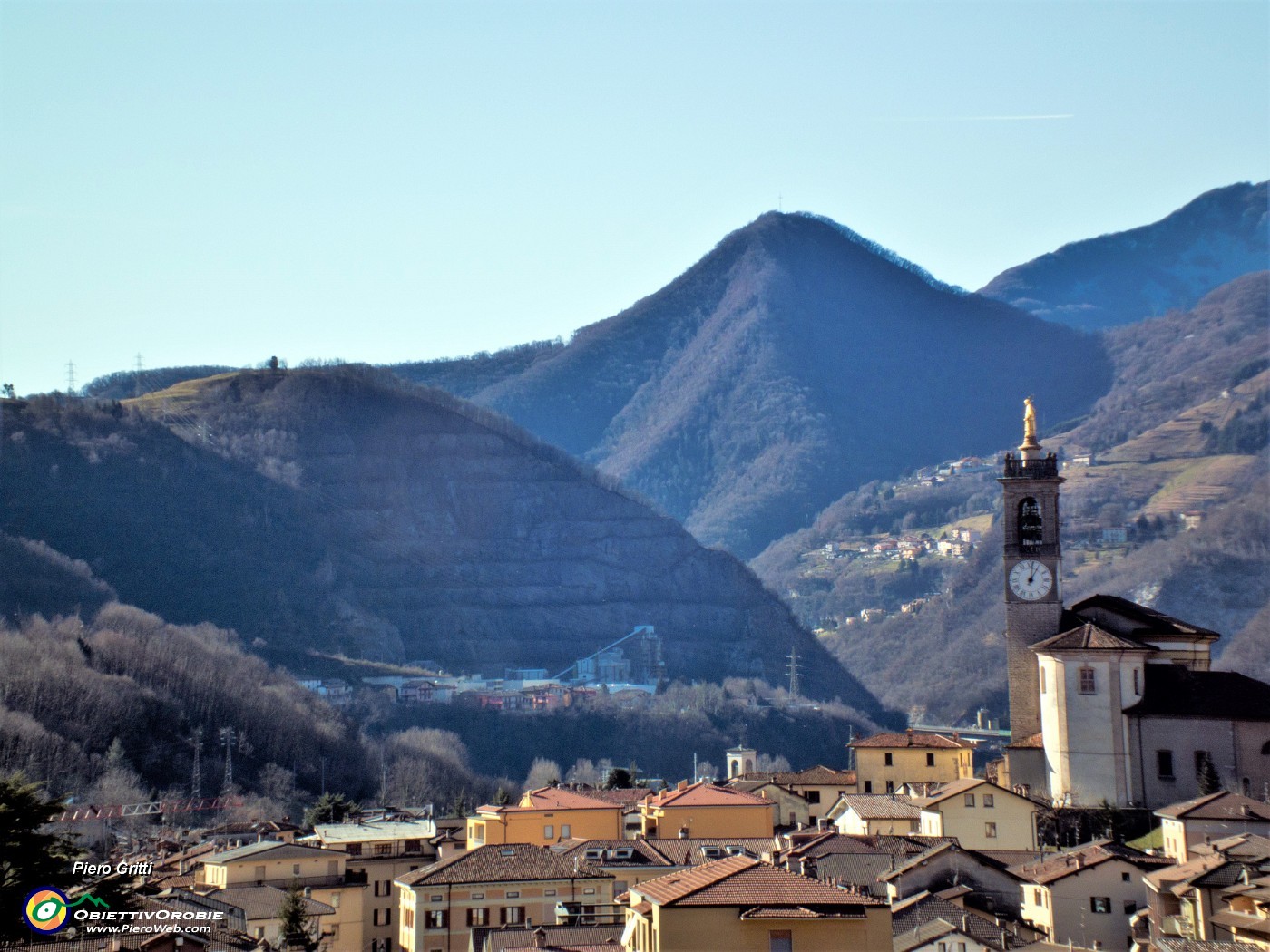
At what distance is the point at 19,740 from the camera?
397ft

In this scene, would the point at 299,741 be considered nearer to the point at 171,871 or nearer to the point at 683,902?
the point at 171,871

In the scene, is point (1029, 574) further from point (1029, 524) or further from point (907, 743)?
point (907, 743)

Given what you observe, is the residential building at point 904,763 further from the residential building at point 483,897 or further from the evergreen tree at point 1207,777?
the residential building at point 483,897

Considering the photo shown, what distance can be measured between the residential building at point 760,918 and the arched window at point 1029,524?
57566mm

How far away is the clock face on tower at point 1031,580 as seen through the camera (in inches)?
3706

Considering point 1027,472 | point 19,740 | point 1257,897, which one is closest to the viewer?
point 1257,897

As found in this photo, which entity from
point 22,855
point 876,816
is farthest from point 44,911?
point 876,816

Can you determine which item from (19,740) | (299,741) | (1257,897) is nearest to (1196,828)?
(1257,897)

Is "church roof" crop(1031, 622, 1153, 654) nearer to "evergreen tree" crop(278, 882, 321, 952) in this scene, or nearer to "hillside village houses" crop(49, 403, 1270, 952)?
"hillside village houses" crop(49, 403, 1270, 952)

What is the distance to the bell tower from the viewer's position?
9256 centimetres

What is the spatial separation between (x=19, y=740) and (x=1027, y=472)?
60.0 meters

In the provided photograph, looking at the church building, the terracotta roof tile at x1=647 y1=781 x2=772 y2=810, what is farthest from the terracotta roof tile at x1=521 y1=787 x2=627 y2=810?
the church building

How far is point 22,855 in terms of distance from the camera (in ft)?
132

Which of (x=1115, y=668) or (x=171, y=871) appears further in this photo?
(x=1115, y=668)
